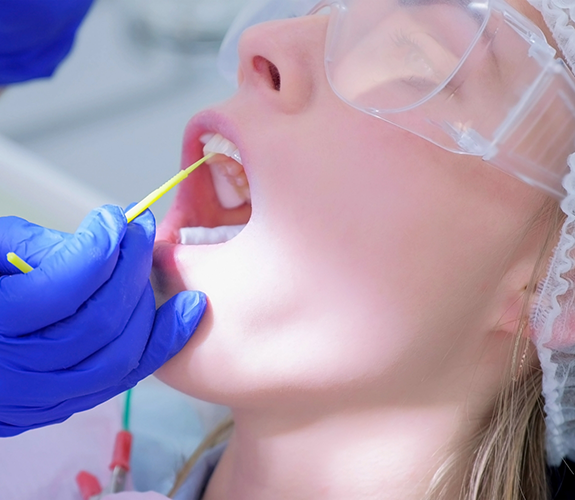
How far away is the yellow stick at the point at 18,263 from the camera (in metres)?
0.87

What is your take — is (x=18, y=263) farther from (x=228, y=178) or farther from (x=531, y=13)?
(x=531, y=13)

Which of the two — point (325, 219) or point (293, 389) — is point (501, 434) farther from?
point (325, 219)

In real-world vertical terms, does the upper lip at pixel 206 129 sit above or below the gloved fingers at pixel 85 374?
above

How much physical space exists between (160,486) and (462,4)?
111 centimetres

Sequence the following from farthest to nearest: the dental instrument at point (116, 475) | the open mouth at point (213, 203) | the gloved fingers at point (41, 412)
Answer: the dental instrument at point (116, 475) → the open mouth at point (213, 203) → the gloved fingers at point (41, 412)

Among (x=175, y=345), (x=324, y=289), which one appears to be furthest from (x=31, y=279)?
(x=324, y=289)

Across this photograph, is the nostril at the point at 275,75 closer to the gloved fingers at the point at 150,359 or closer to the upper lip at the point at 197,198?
the upper lip at the point at 197,198

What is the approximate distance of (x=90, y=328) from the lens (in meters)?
0.91

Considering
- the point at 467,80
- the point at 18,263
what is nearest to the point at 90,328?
the point at 18,263

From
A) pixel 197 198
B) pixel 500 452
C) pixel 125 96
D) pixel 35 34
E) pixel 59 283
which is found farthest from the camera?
pixel 125 96

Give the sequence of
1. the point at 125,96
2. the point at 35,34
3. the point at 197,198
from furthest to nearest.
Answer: the point at 125,96
the point at 35,34
the point at 197,198

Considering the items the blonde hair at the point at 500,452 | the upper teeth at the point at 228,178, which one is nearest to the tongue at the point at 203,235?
the upper teeth at the point at 228,178

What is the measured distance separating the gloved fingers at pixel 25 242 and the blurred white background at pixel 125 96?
5.42 feet

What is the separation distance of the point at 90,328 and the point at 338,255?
0.36 metres
